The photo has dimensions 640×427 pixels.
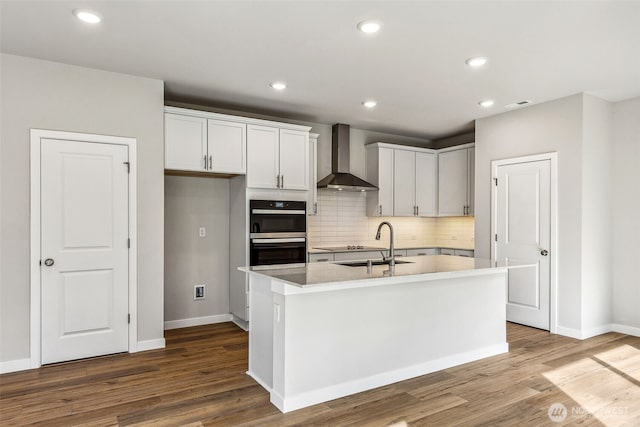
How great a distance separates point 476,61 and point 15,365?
4698 millimetres

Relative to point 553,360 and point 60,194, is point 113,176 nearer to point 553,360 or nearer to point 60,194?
point 60,194

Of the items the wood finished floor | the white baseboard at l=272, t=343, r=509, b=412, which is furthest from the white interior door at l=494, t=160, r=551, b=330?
the white baseboard at l=272, t=343, r=509, b=412

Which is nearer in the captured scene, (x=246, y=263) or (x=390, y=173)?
(x=246, y=263)

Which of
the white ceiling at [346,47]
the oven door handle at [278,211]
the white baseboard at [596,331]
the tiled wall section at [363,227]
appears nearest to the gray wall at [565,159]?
the white baseboard at [596,331]

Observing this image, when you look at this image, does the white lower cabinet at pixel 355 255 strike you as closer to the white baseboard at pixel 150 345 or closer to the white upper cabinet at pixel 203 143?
the white upper cabinet at pixel 203 143

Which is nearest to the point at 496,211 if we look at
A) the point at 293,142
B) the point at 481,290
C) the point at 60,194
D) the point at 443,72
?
the point at 481,290

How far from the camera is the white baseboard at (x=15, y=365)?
3363mm

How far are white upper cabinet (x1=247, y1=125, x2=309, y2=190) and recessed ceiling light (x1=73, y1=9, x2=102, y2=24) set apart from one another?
6.67 ft

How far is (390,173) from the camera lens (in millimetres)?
6168

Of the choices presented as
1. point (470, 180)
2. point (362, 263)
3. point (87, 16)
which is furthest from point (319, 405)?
point (470, 180)

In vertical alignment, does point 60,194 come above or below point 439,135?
below

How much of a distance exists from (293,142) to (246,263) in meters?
1.58

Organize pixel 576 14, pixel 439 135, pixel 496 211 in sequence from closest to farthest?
pixel 576 14, pixel 496 211, pixel 439 135

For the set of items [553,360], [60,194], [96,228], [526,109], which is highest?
[526,109]
